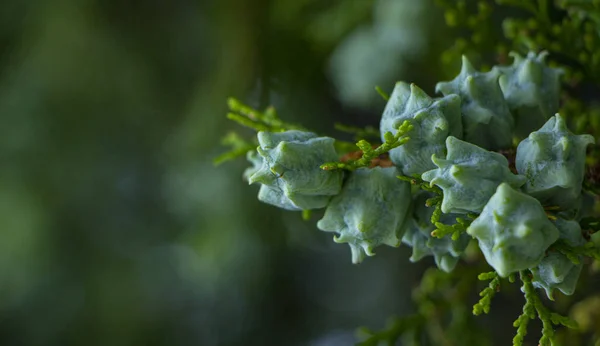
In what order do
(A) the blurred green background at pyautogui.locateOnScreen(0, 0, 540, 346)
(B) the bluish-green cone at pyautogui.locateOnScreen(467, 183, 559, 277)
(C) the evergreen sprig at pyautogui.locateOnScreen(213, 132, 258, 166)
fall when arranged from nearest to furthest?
(B) the bluish-green cone at pyautogui.locateOnScreen(467, 183, 559, 277), (C) the evergreen sprig at pyautogui.locateOnScreen(213, 132, 258, 166), (A) the blurred green background at pyautogui.locateOnScreen(0, 0, 540, 346)

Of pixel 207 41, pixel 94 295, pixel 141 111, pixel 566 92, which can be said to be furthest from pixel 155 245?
pixel 566 92

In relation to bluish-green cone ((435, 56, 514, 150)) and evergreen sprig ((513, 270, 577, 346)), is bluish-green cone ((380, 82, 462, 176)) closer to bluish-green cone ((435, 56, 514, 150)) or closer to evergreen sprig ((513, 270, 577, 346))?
bluish-green cone ((435, 56, 514, 150))

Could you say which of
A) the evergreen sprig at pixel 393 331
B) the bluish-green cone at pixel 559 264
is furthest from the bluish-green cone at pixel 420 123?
the evergreen sprig at pixel 393 331

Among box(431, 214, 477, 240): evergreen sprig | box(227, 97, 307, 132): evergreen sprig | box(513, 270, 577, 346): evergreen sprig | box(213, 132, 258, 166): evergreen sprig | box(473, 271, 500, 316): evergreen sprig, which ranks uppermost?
box(227, 97, 307, 132): evergreen sprig

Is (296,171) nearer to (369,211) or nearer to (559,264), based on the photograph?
(369,211)

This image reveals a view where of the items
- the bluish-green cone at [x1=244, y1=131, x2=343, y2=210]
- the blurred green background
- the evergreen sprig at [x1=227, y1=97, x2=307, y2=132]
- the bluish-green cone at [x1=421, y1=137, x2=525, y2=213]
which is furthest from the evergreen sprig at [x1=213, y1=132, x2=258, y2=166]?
the blurred green background

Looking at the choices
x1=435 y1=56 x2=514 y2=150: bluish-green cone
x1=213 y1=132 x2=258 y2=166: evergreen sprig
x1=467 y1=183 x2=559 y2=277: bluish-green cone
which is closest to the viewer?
x1=467 y1=183 x2=559 y2=277: bluish-green cone

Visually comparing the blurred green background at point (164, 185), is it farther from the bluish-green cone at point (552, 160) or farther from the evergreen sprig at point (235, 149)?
the bluish-green cone at point (552, 160)
